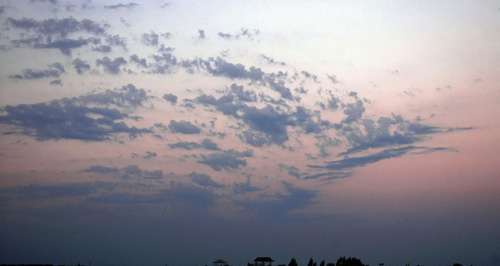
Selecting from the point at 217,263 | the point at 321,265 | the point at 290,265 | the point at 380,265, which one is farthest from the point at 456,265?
the point at 217,263

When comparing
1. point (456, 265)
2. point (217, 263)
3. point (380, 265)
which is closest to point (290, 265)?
point (456, 265)

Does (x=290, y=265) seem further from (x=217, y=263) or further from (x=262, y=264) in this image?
(x=217, y=263)

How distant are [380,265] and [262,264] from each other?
69.5 feet

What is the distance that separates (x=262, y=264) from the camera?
9738cm

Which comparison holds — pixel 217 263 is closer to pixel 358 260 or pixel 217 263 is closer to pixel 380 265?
pixel 380 265

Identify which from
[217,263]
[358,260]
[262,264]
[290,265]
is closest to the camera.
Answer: [290,265]

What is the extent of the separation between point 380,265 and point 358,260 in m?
29.8

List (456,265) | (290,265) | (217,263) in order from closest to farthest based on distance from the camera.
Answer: (290,265)
(456,265)
(217,263)

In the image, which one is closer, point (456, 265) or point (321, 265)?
point (321, 265)

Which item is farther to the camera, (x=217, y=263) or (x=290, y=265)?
(x=217, y=263)

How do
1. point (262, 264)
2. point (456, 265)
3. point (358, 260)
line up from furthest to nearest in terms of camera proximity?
1. point (262, 264)
2. point (456, 265)
3. point (358, 260)

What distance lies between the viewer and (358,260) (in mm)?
70750

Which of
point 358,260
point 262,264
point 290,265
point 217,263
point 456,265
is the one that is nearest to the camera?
point 290,265

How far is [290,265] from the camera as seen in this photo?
66.1m
